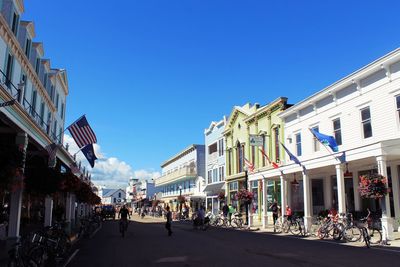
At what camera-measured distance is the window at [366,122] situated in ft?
68.6

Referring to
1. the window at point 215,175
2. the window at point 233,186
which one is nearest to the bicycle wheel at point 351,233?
the window at point 233,186

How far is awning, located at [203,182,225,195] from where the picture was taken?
46.0m

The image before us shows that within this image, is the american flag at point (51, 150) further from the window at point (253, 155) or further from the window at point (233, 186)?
the window at point (233, 186)

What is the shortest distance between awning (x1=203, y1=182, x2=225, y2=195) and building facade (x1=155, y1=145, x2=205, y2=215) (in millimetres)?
2893

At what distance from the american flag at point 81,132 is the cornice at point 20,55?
5.02 meters

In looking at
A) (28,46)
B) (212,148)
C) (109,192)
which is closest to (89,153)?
(28,46)

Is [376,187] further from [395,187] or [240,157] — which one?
[240,157]

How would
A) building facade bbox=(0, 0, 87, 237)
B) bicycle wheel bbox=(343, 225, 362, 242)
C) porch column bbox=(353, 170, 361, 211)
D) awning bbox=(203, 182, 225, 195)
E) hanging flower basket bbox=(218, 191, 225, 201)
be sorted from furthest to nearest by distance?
awning bbox=(203, 182, 225, 195) < hanging flower basket bbox=(218, 191, 225, 201) < porch column bbox=(353, 170, 361, 211) < bicycle wheel bbox=(343, 225, 362, 242) < building facade bbox=(0, 0, 87, 237)

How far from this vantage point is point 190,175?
195 ft

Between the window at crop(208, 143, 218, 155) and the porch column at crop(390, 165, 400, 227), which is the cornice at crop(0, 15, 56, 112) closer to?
the porch column at crop(390, 165, 400, 227)

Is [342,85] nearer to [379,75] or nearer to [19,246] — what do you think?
[379,75]

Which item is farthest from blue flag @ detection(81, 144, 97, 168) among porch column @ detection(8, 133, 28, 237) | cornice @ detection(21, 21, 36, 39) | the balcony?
the balcony

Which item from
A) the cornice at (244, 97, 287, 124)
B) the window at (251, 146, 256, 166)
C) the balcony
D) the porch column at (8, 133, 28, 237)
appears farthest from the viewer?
the balcony

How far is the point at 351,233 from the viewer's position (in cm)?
1808
